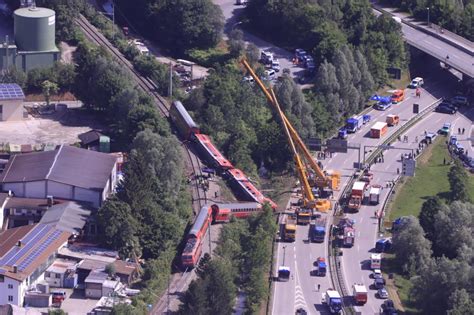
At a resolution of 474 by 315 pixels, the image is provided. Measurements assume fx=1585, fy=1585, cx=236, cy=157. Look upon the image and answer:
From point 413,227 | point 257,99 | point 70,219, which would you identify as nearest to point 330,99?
point 257,99

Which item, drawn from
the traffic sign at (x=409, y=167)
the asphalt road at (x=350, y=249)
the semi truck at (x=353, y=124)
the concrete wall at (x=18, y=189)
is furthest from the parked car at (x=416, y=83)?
the concrete wall at (x=18, y=189)

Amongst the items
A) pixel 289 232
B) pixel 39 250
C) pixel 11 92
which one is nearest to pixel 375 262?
pixel 289 232

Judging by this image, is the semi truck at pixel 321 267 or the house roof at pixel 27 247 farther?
the semi truck at pixel 321 267

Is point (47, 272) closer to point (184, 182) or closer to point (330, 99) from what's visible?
point (184, 182)

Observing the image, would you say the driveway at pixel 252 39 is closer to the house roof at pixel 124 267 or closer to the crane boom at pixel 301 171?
the crane boom at pixel 301 171

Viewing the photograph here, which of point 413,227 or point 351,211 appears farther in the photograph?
point 351,211
